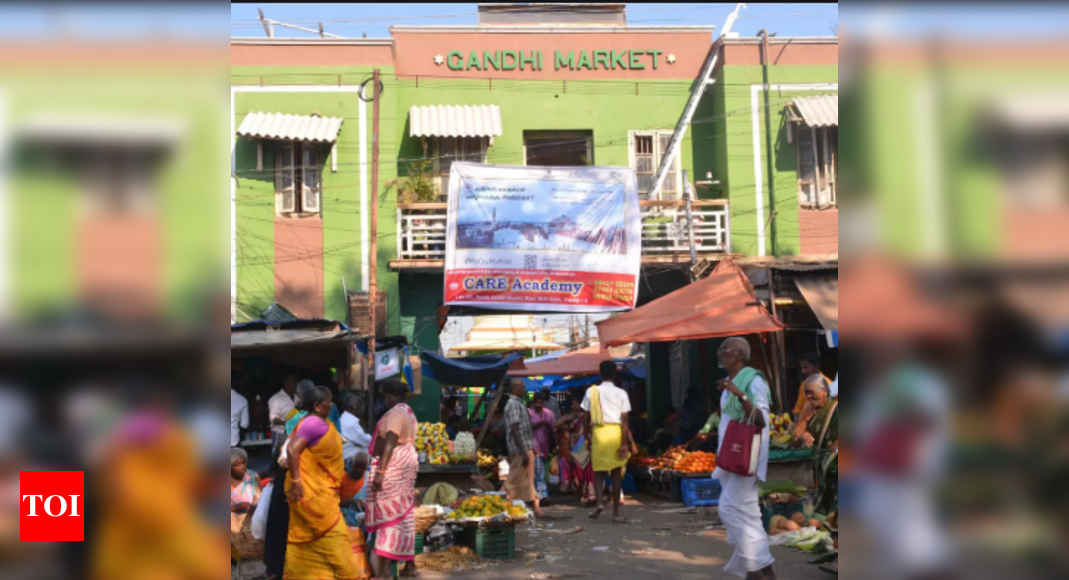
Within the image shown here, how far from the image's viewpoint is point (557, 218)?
13133mm

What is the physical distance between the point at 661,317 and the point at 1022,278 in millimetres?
9150

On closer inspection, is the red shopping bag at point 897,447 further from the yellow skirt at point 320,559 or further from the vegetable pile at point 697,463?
the vegetable pile at point 697,463

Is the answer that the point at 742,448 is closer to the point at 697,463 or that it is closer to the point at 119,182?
the point at 119,182

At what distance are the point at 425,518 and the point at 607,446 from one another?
2.59 meters

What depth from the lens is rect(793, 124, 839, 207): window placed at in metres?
15.4

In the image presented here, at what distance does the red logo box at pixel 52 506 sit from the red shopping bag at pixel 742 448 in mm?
4203

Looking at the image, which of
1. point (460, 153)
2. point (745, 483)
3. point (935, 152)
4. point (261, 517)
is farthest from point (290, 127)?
point (935, 152)

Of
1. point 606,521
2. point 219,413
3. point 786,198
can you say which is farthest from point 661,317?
point 219,413

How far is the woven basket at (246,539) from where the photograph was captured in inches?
277

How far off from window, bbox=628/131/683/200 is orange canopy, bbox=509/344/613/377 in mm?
3119

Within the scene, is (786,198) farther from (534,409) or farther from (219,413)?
(219,413)

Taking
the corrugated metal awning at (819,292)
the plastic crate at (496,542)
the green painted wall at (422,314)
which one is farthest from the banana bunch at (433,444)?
the corrugated metal awning at (819,292)

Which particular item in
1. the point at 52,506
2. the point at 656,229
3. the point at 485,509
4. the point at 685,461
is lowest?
the point at 685,461

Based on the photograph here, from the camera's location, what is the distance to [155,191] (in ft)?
4.88
